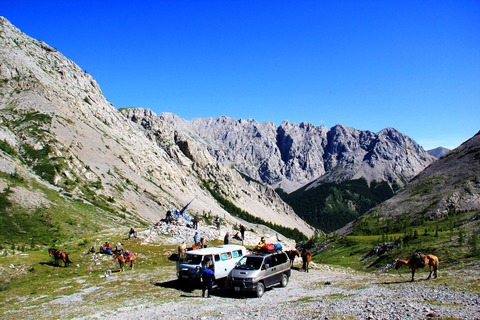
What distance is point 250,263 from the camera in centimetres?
2423

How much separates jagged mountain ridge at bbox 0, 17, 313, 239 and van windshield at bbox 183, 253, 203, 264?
5473 centimetres

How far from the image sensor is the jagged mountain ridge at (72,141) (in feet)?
297

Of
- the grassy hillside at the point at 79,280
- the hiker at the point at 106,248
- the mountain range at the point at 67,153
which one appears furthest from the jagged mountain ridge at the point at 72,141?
the grassy hillside at the point at 79,280

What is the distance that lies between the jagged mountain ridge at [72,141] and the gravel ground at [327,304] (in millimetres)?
59030

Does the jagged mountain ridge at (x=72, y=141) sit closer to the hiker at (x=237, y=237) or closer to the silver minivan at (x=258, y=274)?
the hiker at (x=237, y=237)

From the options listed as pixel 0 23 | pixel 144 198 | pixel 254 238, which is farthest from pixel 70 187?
pixel 0 23

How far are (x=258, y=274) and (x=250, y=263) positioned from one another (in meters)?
1.43

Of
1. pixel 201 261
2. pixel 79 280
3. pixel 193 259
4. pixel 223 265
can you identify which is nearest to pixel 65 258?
pixel 79 280

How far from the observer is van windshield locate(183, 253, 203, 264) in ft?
85.5

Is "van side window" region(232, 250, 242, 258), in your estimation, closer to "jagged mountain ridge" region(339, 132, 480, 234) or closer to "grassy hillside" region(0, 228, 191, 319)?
"grassy hillside" region(0, 228, 191, 319)

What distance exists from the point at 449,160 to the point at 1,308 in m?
168

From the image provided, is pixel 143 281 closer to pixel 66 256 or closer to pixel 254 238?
pixel 66 256

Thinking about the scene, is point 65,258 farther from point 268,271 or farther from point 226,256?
point 268,271

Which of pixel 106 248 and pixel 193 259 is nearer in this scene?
pixel 193 259
